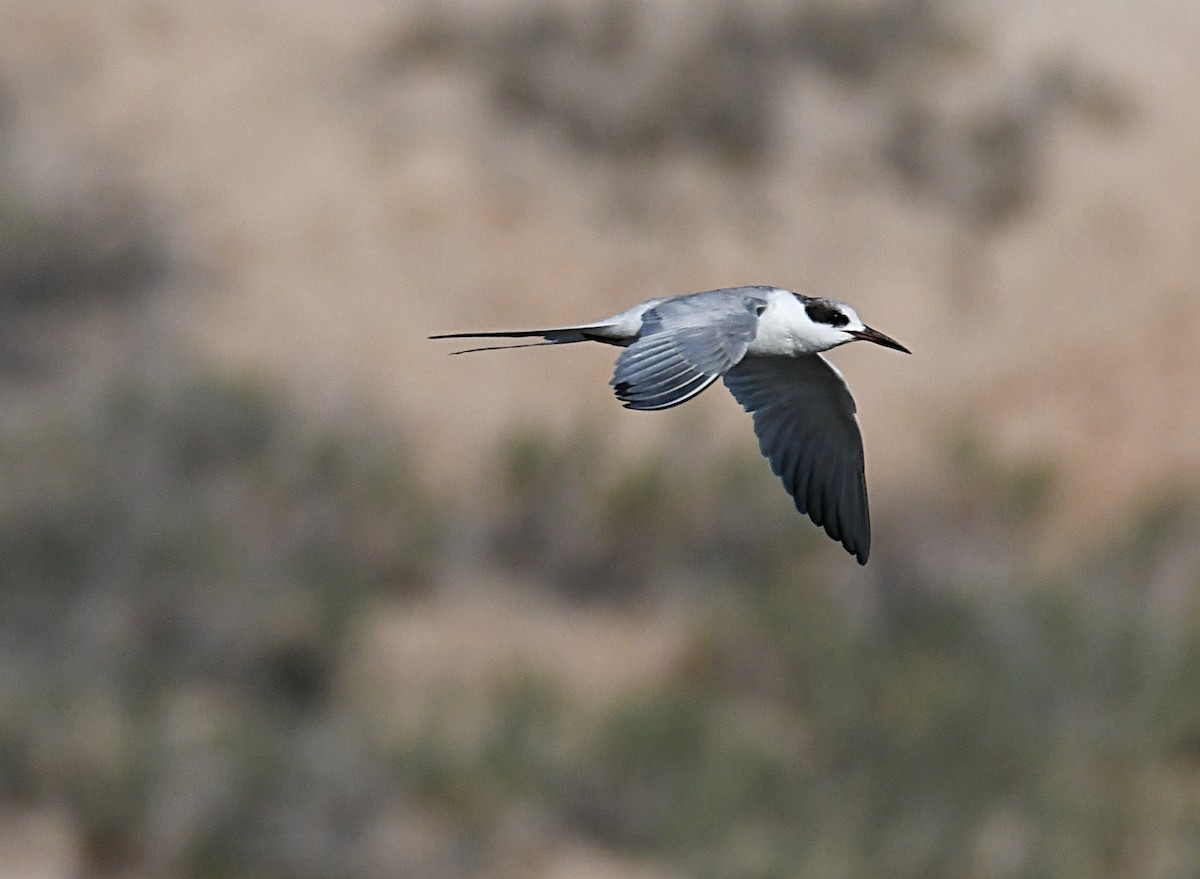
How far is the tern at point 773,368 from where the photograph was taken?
493 centimetres

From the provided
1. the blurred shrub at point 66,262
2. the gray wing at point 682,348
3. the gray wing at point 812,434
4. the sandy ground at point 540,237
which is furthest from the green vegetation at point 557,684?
the gray wing at point 682,348

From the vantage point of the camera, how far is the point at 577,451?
50.3 feet

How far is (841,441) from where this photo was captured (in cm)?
630

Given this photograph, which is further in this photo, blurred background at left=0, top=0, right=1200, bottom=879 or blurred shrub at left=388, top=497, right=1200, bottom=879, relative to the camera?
blurred background at left=0, top=0, right=1200, bottom=879

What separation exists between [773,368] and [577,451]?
9.01 meters

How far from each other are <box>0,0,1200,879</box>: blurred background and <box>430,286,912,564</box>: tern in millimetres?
5575

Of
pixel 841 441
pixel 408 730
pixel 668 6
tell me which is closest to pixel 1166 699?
pixel 408 730

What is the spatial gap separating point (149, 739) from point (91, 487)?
8.27 ft

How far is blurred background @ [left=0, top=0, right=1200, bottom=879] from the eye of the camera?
11.9m

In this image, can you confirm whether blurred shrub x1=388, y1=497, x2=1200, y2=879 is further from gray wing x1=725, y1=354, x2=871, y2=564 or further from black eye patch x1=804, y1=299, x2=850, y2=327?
black eye patch x1=804, y1=299, x2=850, y2=327

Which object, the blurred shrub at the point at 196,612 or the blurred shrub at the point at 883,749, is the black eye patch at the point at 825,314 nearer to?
the blurred shrub at the point at 883,749

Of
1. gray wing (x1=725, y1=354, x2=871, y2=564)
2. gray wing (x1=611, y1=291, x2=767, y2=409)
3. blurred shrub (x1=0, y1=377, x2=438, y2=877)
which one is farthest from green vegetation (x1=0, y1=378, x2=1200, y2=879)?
gray wing (x1=611, y1=291, x2=767, y2=409)

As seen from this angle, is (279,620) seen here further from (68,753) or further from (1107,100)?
(1107,100)

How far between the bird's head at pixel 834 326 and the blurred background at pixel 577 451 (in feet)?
20.4
